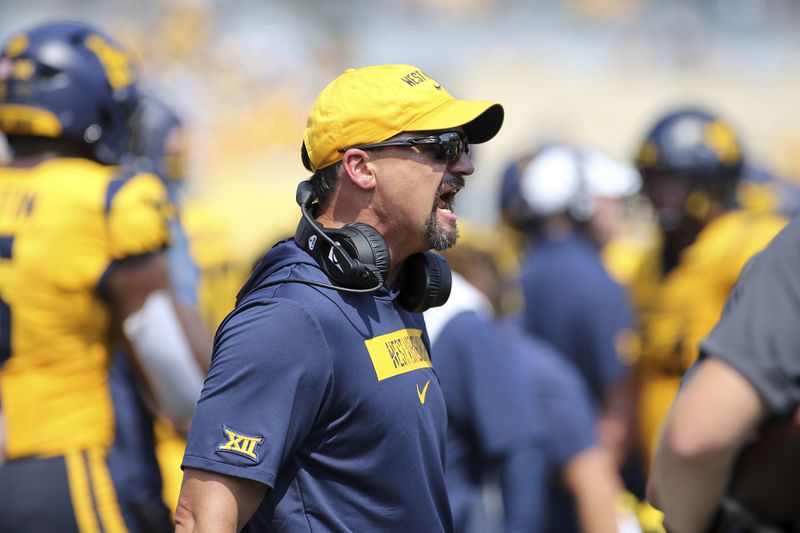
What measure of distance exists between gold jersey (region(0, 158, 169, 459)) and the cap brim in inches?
51.2

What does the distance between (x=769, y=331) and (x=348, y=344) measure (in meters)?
0.90

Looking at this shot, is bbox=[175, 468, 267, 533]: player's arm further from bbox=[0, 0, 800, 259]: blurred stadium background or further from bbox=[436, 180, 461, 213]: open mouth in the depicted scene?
bbox=[0, 0, 800, 259]: blurred stadium background

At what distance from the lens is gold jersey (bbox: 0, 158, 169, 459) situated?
140 inches

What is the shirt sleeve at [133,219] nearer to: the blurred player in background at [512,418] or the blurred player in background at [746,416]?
the blurred player in background at [512,418]

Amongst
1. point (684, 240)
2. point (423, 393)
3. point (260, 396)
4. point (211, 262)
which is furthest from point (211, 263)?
point (260, 396)

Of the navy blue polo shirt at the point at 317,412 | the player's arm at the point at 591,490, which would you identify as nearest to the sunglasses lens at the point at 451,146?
the navy blue polo shirt at the point at 317,412

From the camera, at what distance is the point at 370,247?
8.53 feet

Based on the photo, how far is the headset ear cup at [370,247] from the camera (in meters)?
2.57

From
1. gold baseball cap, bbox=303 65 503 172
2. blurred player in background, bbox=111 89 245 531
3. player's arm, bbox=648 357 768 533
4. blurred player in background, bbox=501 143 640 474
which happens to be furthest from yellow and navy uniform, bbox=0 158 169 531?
blurred player in background, bbox=501 143 640 474

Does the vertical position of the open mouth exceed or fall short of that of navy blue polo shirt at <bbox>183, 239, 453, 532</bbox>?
it exceeds it

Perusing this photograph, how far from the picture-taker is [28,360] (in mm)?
3596

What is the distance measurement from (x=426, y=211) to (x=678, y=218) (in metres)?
3.40

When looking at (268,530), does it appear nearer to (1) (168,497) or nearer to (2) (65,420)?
(2) (65,420)

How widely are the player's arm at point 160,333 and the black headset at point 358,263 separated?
1080 millimetres
